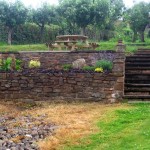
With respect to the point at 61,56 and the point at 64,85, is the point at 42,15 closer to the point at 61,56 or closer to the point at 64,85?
the point at 61,56

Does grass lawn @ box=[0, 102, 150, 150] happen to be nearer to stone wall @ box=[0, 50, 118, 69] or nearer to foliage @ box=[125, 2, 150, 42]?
stone wall @ box=[0, 50, 118, 69]

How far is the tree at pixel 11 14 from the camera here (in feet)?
95.6

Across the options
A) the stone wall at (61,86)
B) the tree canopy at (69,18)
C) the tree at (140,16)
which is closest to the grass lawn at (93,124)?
the stone wall at (61,86)

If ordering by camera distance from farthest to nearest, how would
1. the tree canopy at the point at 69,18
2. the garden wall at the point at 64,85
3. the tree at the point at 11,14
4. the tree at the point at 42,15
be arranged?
the tree at the point at 42,15 < the tree at the point at 11,14 < the tree canopy at the point at 69,18 < the garden wall at the point at 64,85

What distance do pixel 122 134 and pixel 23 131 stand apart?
2148 mm

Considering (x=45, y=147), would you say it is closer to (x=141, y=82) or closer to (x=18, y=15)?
(x=141, y=82)

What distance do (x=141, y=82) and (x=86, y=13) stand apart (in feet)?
51.3

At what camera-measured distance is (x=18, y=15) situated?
29.2 meters

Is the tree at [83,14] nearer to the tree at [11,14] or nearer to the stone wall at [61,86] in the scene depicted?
the tree at [11,14]

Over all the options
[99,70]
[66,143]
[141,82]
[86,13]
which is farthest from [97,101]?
[86,13]

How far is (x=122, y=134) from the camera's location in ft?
27.2

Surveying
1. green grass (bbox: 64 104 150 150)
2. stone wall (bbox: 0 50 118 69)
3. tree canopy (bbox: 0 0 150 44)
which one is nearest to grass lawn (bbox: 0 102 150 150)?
green grass (bbox: 64 104 150 150)

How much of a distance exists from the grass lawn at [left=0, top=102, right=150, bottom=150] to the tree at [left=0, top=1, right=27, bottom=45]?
1744 cm

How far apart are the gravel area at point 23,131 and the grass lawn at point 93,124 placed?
230 mm
